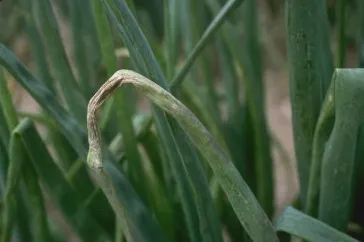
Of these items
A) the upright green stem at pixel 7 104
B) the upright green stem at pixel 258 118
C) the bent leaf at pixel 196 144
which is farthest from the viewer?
the upright green stem at pixel 258 118

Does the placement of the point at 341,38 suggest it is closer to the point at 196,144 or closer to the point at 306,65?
the point at 306,65

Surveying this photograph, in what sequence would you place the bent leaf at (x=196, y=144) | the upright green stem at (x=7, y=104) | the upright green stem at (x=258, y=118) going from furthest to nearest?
the upright green stem at (x=258, y=118)
the upright green stem at (x=7, y=104)
the bent leaf at (x=196, y=144)

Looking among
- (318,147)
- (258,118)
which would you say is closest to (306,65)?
(318,147)

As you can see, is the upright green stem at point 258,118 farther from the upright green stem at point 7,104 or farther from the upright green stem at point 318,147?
the upright green stem at point 7,104

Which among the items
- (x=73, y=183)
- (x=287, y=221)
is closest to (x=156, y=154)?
(x=73, y=183)

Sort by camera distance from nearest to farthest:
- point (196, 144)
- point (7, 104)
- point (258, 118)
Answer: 1. point (196, 144)
2. point (7, 104)
3. point (258, 118)

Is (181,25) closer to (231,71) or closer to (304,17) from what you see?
(231,71)

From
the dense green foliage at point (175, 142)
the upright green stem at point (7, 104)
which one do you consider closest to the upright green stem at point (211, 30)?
the dense green foliage at point (175, 142)

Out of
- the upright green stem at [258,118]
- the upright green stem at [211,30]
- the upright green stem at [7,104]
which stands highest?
the upright green stem at [211,30]

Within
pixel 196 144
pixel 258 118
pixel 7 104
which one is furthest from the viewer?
pixel 258 118
